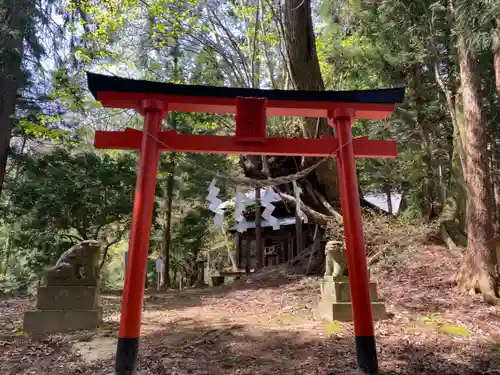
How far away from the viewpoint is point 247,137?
14.3 ft

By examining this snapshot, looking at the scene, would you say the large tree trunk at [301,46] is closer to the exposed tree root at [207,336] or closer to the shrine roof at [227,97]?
the shrine roof at [227,97]

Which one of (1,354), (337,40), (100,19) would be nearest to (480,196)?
(337,40)

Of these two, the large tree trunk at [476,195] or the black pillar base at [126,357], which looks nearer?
the black pillar base at [126,357]

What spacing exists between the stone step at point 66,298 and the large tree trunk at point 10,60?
6.42m

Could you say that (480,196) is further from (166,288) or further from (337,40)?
(166,288)

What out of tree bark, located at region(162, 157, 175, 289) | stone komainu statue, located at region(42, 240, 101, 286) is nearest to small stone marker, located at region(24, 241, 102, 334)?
stone komainu statue, located at region(42, 240, 101, 286)

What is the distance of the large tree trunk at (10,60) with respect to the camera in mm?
10383

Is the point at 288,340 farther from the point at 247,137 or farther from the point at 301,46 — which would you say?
the point at 301,46

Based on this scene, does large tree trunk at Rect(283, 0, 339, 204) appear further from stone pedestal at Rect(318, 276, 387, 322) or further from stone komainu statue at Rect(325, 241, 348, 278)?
stone pedestal at Rect(318, 276, 387, 322)

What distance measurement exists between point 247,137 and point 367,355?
2733mm

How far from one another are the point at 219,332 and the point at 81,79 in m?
9.19

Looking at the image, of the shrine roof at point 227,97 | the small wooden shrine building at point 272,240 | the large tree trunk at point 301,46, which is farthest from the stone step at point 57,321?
the small wooden shrine building at point 272,240

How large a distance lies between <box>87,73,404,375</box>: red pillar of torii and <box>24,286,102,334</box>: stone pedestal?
289cm

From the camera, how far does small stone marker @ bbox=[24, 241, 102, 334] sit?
5891 millimetres
